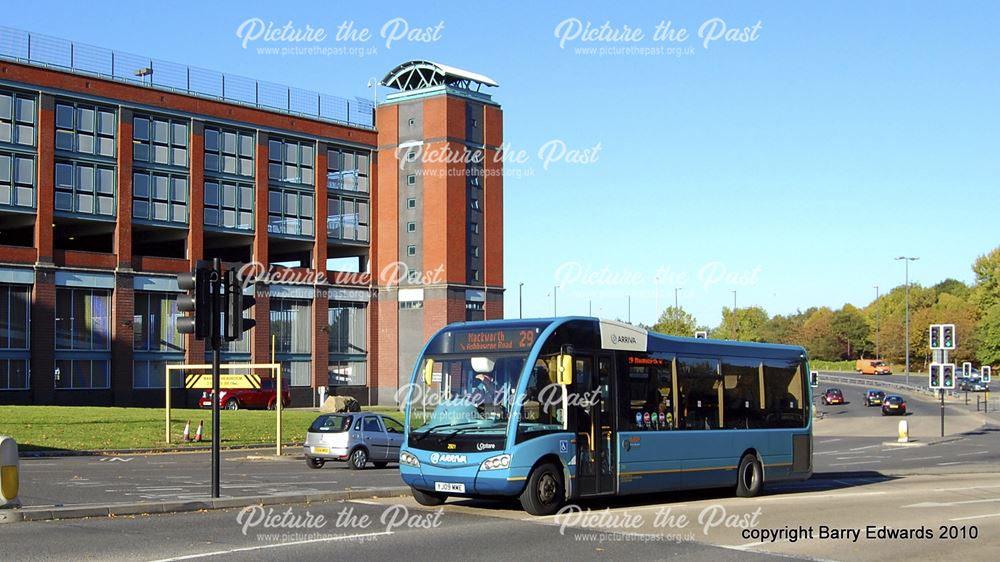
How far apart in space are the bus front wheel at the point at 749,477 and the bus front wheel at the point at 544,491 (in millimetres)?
5334

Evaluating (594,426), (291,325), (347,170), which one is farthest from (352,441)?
(347,170)

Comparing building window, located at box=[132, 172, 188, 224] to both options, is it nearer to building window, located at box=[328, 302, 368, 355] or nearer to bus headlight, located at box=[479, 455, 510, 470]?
building window, located at box=[328, 302, 368, 355]

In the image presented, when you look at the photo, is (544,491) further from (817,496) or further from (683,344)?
(817,496)

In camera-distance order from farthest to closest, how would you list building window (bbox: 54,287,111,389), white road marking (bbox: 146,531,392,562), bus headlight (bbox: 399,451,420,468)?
building window (bbox: 54,287,111,389) → bus headlight (bbox: 399,451,420,468) → white road marking (bbox: 146,531,392,562)

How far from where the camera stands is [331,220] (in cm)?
7006

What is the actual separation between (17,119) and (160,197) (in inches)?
337

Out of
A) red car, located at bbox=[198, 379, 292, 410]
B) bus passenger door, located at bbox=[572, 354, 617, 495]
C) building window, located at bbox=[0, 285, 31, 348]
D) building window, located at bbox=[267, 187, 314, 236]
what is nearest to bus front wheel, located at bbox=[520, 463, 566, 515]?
bus passenger door, located at bbox=[572, 354, 617, 495]

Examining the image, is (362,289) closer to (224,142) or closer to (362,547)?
(224,142)

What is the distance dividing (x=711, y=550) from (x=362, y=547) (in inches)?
159

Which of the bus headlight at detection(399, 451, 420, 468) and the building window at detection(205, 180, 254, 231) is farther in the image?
the building window at detection(205, 180, 254, 231)

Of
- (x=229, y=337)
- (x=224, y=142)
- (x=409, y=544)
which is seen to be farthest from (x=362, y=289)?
(x=409, y=544)

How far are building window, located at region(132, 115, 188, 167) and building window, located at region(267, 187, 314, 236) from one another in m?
6.49

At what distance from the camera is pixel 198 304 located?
16859 millimetres

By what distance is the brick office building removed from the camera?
55562 millimetres
